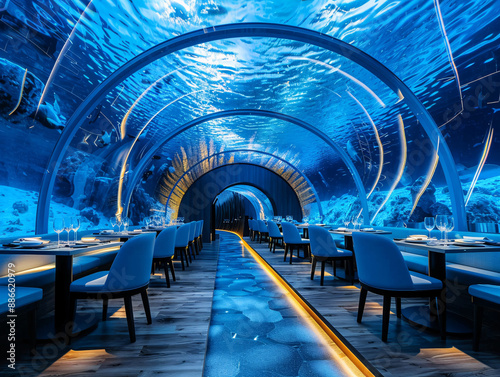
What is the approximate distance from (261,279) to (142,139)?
468cm

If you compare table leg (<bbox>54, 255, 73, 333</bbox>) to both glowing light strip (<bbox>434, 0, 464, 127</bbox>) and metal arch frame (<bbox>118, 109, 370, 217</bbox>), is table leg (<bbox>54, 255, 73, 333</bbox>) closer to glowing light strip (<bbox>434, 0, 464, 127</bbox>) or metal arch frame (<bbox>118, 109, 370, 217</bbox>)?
glowing light strip (<bbox>434, 0, 464, 127</bbox>)

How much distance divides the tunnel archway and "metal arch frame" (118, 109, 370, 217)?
372cm

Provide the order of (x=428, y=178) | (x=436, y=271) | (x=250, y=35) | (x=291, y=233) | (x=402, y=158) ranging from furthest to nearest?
(x=402, y=158), (x=291, y=233), (x=428, y=178), (x=250, y=35), (x=436, y=271)

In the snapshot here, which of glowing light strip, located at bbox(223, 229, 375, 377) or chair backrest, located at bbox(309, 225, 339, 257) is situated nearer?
glowing light strip, located at bbox(223, 229, 375, 377)

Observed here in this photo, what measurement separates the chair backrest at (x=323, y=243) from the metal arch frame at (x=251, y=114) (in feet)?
12.9

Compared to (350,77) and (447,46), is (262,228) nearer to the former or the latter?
(350,77)

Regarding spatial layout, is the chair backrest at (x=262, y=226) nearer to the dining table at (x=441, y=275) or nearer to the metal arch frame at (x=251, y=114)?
the metal arch frame at (x=251, y=114)

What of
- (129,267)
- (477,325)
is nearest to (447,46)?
(477,325)

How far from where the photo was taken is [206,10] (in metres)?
3.79

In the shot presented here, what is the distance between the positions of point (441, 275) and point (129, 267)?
8.61 ft

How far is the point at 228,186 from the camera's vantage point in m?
12.5

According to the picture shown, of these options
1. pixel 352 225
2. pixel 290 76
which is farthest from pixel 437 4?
pixel 352 225

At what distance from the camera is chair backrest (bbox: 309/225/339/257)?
4031mm

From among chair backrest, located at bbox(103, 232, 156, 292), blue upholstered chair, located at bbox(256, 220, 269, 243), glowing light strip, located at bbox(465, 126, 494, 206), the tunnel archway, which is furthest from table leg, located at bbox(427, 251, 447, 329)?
the tunnel archway
